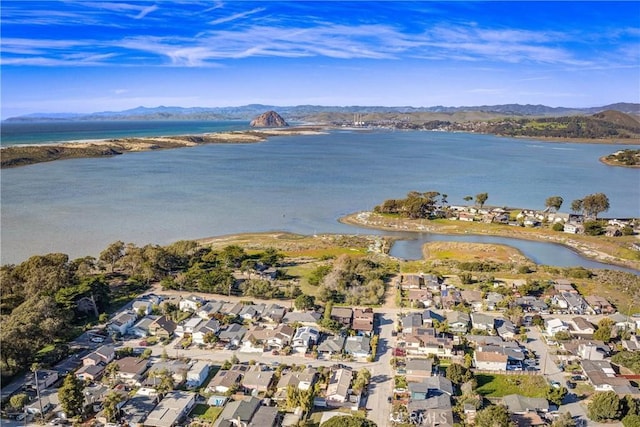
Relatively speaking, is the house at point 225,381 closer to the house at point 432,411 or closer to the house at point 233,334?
the house at point 233,334

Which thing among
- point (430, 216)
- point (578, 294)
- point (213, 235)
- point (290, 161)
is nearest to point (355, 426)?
point (578, 294)

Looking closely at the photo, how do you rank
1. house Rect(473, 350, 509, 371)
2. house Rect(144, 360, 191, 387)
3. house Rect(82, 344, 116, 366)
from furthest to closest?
house Rect(82, 344, 116, 366)
house Rect(473, 350, 509, 371)
house Rect(144, 360, 191, 387)

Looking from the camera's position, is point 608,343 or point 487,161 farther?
point 487,161

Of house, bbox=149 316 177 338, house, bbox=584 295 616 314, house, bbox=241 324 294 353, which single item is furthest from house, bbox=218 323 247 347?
house, bbox=584 295 616 314

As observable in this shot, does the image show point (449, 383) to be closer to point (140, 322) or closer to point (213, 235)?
point (140, 322)

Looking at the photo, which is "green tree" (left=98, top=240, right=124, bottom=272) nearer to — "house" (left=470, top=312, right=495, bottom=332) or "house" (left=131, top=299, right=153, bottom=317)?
"house" (left=131, top=299, right=153, bottom=317)

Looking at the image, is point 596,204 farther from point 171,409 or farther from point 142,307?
point 171,409

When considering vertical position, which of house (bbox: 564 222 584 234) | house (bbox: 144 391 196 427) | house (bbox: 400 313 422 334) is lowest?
house (bbox: 144 391 196 427)
